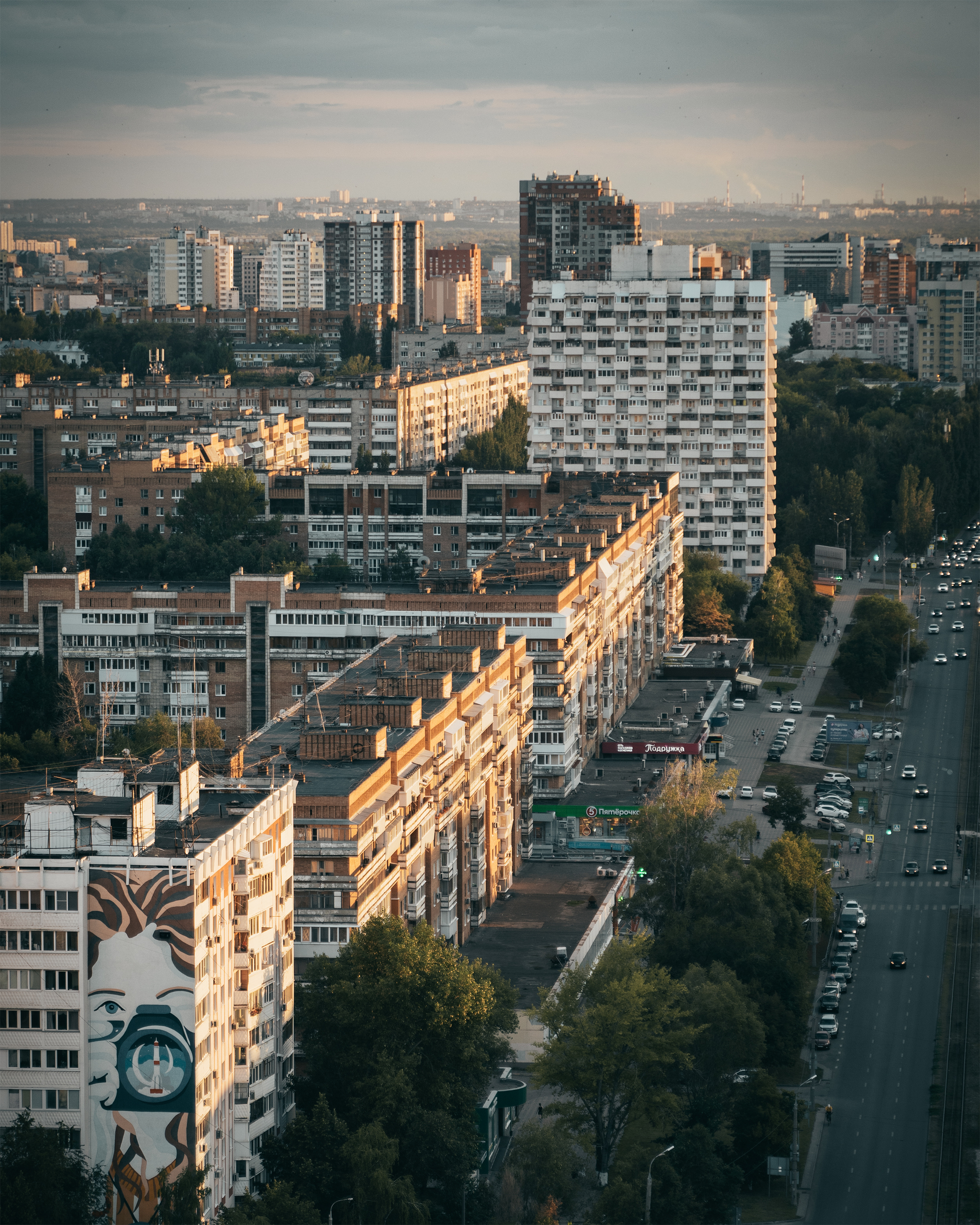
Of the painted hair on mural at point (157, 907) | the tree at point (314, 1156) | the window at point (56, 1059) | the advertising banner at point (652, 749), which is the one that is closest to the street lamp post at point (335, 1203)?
the tree at point (314, 1156)

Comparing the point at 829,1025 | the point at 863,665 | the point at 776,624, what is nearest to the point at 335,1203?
the point at 829,1025

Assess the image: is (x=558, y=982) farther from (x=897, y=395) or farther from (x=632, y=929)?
(x=897, y=395)

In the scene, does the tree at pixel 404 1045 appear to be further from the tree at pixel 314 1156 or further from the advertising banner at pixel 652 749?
the advertising banner at pixel 652 749

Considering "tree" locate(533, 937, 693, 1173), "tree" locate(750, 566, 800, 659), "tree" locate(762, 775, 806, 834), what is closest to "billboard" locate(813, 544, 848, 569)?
"tree" locate(750, 566, 800, 659)

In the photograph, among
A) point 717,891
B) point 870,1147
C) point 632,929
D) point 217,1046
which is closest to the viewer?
point 217,1046

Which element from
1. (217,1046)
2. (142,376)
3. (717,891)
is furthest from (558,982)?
(142,376)

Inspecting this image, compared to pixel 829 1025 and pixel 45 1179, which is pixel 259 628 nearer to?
pixel 829 1025
